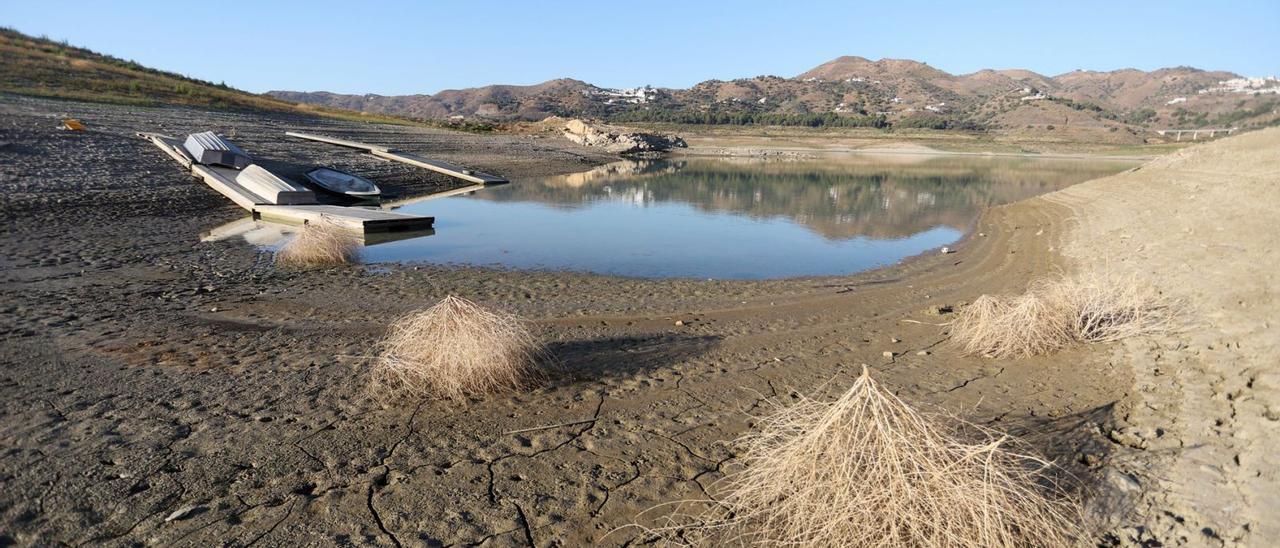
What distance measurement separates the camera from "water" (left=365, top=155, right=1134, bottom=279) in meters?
13.8

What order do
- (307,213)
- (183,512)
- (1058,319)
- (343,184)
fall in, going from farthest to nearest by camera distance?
(343,184), (307,213), (1058,319), (183,512)

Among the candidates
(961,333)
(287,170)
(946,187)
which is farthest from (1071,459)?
(946,187)

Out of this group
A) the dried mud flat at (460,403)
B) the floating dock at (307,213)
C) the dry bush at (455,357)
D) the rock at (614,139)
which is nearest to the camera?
the dried mud flat at (460,403)

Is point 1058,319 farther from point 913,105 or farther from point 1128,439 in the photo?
point 913,105

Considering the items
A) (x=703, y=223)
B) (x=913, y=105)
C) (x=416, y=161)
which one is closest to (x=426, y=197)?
(x=416, y=161)

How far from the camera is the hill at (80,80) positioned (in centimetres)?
3191

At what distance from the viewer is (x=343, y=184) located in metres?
21.3

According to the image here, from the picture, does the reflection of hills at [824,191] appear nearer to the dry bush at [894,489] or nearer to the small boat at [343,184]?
the small boat at [343,184]

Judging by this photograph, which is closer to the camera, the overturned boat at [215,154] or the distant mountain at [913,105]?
the overturned boat at [215,154]

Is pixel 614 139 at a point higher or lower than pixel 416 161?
higher

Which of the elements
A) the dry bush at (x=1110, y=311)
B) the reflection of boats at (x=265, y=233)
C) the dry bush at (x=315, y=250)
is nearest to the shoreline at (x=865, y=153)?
the reflection of boats at (x=265, y=233)

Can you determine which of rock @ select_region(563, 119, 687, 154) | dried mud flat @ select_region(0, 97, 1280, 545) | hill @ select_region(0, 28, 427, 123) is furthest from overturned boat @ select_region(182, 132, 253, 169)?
rock @ select_region(563, 119, 687, 154)

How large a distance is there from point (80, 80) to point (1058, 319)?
149 ft

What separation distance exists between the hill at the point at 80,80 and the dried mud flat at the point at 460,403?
2718 cm
